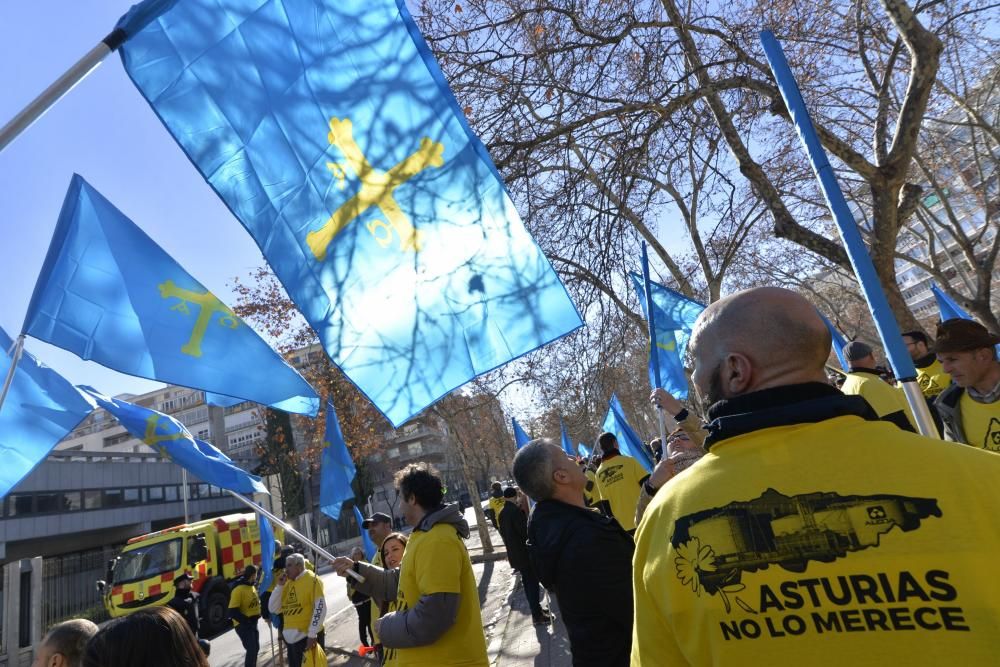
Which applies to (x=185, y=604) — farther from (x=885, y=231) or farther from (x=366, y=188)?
(x=885, y=231)

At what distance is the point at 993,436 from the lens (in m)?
3.30

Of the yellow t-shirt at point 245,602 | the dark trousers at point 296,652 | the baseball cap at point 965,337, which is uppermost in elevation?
the baseball cap at point 965,337

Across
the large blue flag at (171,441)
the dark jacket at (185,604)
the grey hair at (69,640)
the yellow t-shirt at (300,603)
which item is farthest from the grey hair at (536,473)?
the dark jacket at (185,604)

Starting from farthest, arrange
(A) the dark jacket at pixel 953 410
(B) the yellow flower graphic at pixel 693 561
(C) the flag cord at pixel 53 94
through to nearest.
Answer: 1. (A) the dark jacket at pixel 953 410
2. (C) the flag cord at pixel 53 94
3. (B) the yellow flower graphic at pixel 693 561

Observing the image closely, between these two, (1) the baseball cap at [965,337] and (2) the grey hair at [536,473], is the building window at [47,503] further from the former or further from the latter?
(1) the baseball cap at [965,337]

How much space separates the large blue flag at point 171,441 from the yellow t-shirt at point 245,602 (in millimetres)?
4552

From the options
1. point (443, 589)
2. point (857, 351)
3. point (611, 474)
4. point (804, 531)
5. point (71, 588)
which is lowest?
point (443, 589)

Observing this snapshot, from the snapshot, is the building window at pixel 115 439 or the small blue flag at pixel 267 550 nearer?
the small blue flag at pixel 267 550

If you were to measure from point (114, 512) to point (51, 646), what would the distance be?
3233 cm

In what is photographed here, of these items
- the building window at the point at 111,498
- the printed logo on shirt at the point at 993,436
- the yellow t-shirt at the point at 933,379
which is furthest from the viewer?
the building window at the point at 111,498

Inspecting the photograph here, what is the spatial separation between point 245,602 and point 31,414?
6680 mm

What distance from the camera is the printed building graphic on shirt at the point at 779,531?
1.17 metres

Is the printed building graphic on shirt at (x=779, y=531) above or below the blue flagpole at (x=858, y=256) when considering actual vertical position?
below

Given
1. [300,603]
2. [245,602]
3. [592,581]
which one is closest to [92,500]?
[245,602]
